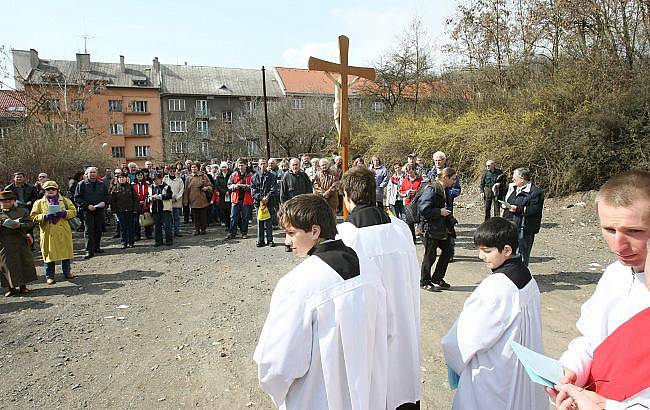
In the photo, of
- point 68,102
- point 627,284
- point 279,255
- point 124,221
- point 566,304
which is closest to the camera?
point 627,284

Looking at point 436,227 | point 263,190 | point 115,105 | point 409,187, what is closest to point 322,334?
point 436,227

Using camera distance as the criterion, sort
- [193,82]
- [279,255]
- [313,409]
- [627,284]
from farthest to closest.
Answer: [193,82]
[279,255]
[313,409]
[627,284]

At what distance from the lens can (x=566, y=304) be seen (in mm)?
5980

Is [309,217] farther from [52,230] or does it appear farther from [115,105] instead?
[115,105]

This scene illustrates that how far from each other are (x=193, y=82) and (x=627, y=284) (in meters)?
57.6

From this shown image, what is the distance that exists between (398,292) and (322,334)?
1.24 metres

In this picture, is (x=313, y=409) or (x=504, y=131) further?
(x=504, y=131)

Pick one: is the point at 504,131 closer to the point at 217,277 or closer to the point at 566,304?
the point at 566,304

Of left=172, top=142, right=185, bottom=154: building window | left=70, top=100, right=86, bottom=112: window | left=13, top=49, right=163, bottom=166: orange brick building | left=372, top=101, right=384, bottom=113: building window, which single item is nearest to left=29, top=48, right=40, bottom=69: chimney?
left=13, top=49, right=163, bottom=166: orange brick building

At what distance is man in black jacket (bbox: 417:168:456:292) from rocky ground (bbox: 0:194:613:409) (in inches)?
12.9

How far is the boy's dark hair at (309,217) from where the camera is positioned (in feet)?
7.40

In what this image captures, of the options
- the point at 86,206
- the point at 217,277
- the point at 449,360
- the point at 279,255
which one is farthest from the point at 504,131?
the point at 449,360

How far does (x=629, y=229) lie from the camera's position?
5.58ft

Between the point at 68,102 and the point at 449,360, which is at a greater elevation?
the point at 68,102
